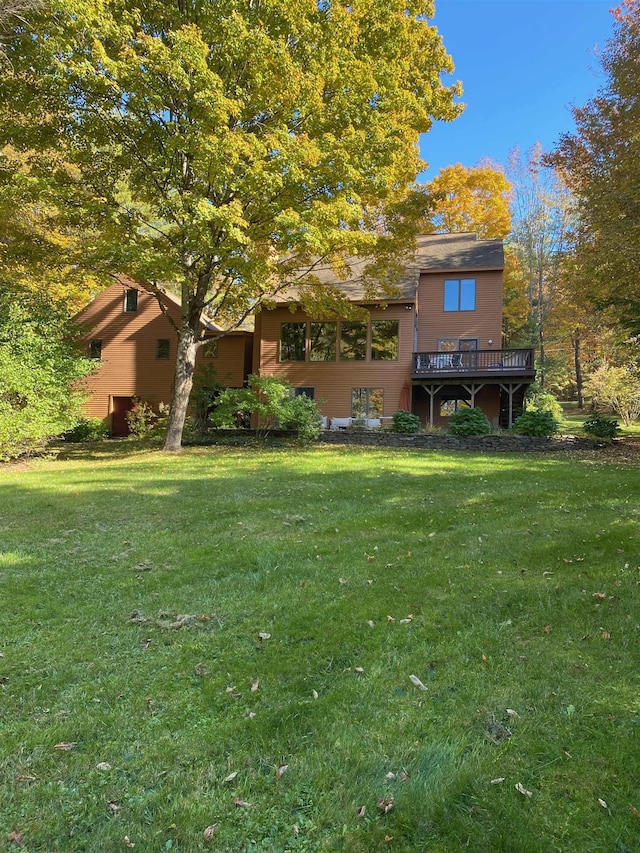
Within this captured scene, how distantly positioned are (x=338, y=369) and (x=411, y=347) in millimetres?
3348

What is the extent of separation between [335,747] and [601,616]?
230cm

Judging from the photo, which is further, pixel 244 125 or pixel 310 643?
pixel 244 125

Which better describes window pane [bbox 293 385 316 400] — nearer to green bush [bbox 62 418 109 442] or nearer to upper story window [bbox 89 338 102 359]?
green bush [bbox 62 418 109 442]

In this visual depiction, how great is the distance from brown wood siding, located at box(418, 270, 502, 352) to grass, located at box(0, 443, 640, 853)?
53.7 ft

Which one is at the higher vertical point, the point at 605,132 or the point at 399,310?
the point at 605,132

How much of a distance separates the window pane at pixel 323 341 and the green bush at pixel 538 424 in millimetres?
8851

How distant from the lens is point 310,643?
10.8ft

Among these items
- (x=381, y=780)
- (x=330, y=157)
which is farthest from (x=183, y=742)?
(x=330, y=157)

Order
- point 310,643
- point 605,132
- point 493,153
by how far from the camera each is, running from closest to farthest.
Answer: point 310,643
point 605,132
point 493,153

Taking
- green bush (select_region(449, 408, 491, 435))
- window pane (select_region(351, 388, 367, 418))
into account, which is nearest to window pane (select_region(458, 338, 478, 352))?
window pane (select_region(351, 388, 367, 418))

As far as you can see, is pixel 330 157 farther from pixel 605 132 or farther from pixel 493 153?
pixel 493 153

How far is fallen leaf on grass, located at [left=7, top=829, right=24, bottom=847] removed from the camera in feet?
5.97

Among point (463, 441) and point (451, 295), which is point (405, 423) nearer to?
point (463, 441)

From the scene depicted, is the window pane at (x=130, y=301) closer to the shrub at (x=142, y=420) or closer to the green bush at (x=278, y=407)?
the shrub at (x=142, y=420)
